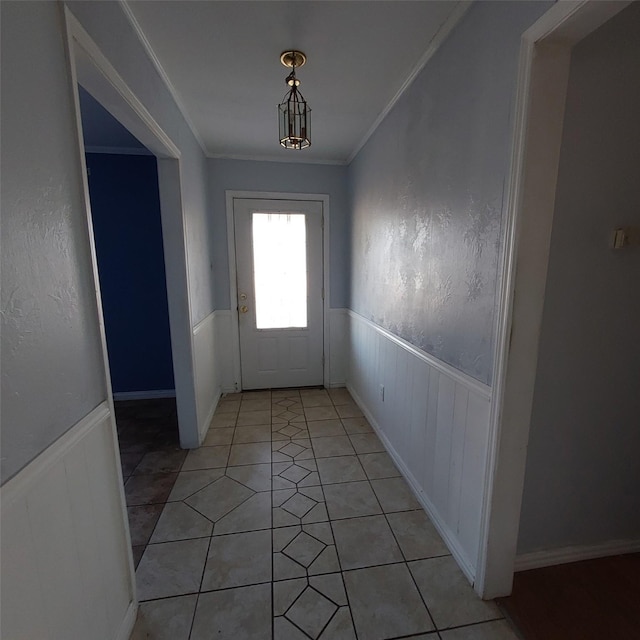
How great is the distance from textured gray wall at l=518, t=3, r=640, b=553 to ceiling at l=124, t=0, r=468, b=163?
699mm

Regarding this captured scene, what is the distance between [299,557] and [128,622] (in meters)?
0.70

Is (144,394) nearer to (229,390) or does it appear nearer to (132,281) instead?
(229,390)

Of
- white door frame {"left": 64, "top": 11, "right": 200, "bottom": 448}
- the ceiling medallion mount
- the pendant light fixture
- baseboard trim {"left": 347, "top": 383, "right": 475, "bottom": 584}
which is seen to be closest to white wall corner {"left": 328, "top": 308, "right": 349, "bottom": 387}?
baseboard trim {"left": 347, "top": 383, "right": 475, "bottom": 584}

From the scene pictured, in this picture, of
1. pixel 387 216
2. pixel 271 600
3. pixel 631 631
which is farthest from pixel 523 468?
pixel 387 216

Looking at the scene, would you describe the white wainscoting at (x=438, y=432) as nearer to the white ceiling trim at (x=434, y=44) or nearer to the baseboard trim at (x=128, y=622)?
the baseboard trim at (x=128, y=622)

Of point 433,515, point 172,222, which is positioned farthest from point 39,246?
point 433,515

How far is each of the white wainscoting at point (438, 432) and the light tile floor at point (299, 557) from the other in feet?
0.37

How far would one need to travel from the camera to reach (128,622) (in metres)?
1.20

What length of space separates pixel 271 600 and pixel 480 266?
1.64m

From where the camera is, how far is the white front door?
11.0 feet

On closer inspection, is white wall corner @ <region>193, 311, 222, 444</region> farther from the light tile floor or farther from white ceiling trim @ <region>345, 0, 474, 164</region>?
white ceiling trim @ <region>345, 0, 474, 164</region>

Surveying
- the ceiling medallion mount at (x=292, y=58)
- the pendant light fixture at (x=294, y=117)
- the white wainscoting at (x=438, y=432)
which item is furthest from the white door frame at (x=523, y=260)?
the ceiling medallion mount at (x=292, y=58)

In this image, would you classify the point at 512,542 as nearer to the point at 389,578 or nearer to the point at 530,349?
the point at 389,578

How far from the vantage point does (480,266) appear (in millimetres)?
1305
